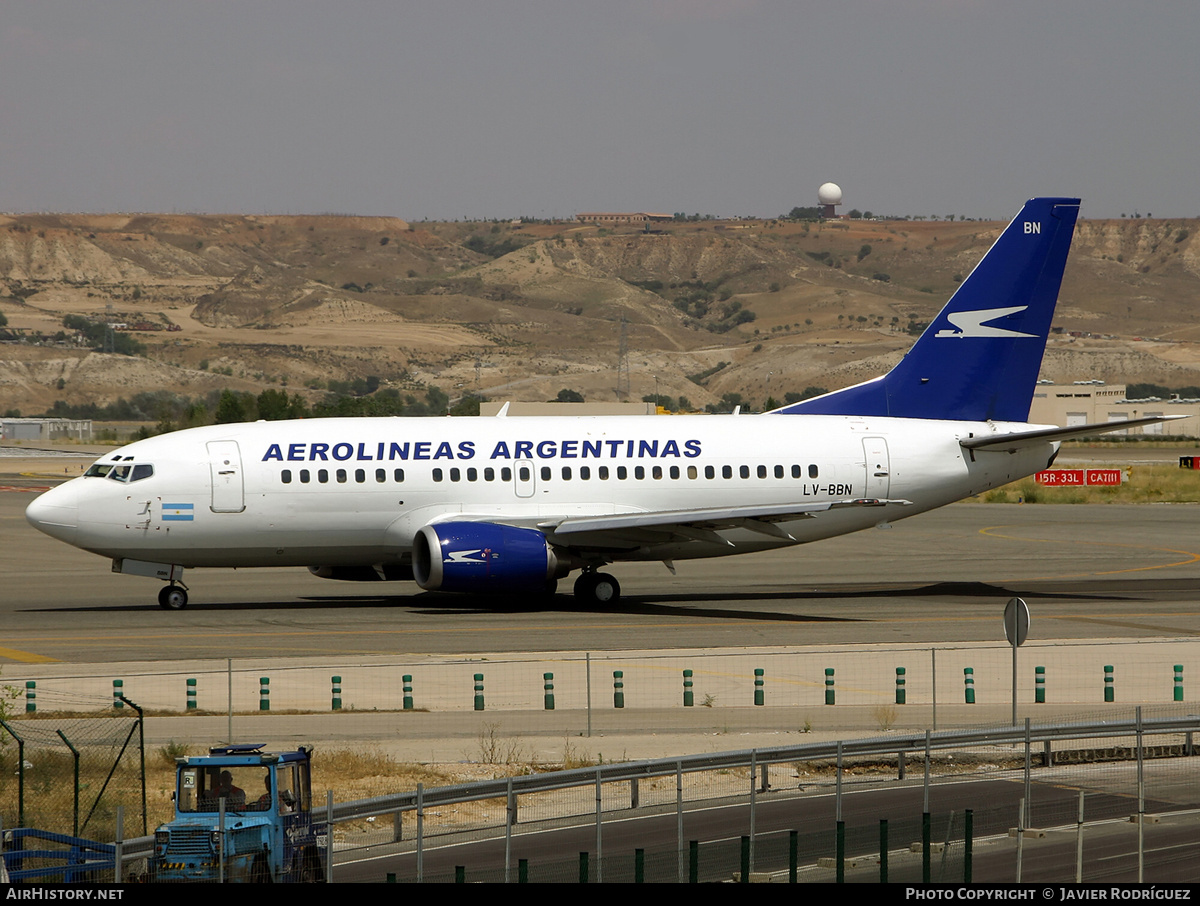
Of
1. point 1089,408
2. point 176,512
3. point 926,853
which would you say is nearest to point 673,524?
point 176,512

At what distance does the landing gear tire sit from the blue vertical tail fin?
59.7ft

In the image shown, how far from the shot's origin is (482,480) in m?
39.9

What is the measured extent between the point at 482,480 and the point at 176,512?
7945mm

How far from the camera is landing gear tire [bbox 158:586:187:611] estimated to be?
129ft

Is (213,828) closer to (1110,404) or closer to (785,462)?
(785,462)

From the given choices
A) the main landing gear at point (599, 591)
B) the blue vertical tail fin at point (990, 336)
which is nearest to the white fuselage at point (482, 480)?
the main landing gear at point (599, 591)

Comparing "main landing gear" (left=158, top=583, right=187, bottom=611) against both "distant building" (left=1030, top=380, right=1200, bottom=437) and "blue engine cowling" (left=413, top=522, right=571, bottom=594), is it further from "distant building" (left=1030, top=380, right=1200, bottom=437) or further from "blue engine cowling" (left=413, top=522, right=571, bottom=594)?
"distant building" (left=1030, top=380, right=1200, bottom=437)

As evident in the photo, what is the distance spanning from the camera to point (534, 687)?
28.4 meters

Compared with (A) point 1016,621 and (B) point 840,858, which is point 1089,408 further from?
(B) point 840,858

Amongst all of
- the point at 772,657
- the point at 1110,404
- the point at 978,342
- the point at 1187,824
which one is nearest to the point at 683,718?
the point at 772,657

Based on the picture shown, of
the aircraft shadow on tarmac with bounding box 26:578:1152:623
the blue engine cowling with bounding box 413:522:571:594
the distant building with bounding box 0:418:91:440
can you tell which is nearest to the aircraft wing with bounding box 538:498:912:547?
the blue engine cowling with bounding box 413:522:571:594

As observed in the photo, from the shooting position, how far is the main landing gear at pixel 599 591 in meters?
40.1

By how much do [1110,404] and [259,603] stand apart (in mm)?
141927

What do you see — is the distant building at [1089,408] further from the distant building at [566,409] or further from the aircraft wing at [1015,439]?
the aircraft wing at [1015,439]
